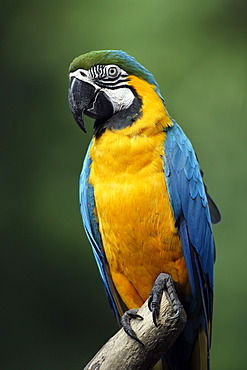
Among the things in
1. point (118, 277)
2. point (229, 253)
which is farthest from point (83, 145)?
point (118, 277)

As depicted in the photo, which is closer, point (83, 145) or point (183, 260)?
point (183, 260)

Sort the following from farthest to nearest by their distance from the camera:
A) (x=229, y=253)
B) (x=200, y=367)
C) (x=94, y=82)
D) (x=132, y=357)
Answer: (x=229, y=253) → (x=200, y=367) → (x=94, y=82) → (x=132, y=357)

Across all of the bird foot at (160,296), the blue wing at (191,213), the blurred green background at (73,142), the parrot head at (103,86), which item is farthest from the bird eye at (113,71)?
the blurred green background at (73,142)

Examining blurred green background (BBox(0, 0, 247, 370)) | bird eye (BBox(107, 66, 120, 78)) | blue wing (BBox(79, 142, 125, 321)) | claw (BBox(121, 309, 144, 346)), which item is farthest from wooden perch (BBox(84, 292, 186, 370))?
blurred green background (BBox(0, 0, 247, 370))

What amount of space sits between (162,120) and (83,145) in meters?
1.14

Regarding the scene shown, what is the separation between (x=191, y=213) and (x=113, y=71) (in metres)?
0.47

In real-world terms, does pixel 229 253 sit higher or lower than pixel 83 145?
lower

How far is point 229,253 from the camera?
8.58ft

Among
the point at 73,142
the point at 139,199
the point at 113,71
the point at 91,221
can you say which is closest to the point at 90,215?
the point at 91,221

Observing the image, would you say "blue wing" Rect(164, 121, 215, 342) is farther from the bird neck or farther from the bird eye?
the bird eye

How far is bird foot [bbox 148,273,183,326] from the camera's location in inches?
55.8

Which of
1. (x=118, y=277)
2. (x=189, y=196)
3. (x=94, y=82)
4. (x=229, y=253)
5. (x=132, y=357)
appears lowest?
(x=229, y=253)

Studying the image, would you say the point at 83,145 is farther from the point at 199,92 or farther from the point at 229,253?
the point at 229,253

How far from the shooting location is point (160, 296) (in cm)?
146
